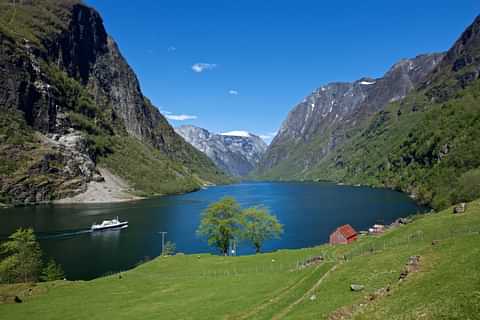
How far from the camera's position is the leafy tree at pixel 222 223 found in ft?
297

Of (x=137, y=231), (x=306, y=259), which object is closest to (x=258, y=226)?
(x=306, y=259)

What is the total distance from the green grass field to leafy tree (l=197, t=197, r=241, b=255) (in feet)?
77.1

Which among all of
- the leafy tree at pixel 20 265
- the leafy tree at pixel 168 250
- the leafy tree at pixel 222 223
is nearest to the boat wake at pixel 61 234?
the leafy tree at pixel 168 250

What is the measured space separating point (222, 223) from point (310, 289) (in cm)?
5786

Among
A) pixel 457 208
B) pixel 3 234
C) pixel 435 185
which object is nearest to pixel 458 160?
pixel 435 185

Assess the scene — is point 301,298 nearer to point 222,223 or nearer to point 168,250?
point 222,223

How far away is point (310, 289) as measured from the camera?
1283 inches

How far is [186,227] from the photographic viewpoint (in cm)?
15075

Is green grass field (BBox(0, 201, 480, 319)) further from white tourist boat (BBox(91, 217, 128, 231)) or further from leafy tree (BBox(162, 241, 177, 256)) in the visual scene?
white tourist boat (BBox(91, 217, 128, 231))

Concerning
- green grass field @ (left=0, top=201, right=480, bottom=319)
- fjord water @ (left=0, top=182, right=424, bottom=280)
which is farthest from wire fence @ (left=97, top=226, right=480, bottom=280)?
fjord water @ (left=0, top=182, right=424, bottom=280)

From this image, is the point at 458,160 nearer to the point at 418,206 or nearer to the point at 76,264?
the point at 418,206

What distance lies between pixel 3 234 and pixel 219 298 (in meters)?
129

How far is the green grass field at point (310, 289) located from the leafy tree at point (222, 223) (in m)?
23.5

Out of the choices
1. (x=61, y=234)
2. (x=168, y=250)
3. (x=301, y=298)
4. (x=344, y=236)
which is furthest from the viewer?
(x=61, y=234)
